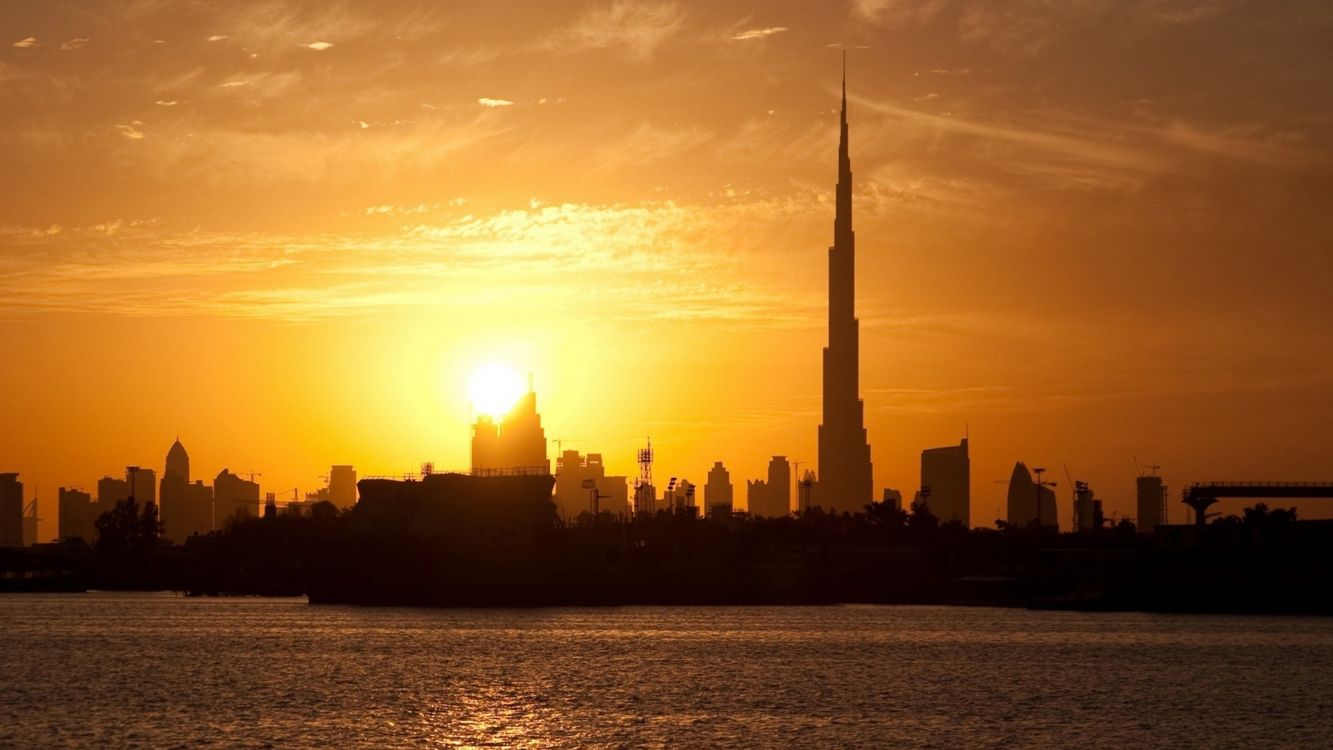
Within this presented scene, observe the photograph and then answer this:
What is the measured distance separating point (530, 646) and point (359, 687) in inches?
1946

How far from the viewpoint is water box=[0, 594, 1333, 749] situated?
93812 mm

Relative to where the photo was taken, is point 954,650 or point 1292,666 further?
point 954,650

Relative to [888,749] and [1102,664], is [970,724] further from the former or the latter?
[1102,664]

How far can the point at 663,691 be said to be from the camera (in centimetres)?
11856

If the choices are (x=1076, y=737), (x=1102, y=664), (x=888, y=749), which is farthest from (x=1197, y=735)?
(x=1102, y=664)

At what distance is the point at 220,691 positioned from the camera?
118m

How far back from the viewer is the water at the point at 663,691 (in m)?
93.8

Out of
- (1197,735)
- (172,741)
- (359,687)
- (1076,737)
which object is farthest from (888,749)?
(359,687)

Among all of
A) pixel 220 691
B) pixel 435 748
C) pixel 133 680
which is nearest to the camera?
pixel 435 748

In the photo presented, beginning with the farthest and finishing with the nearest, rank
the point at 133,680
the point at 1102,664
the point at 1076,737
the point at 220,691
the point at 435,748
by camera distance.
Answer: the point at 1102,664 → the point at 133,680 → the point at 220,691 → the point at 1076,737 → the point at 435,748

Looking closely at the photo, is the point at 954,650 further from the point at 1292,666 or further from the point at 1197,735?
the point at 1197,735

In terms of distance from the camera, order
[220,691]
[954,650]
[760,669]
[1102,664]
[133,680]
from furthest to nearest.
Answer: [954,650] < [1102,664] < [760,669] < [133,680] < [220,691]

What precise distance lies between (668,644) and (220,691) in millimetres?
62282

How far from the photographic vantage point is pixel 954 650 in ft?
545
